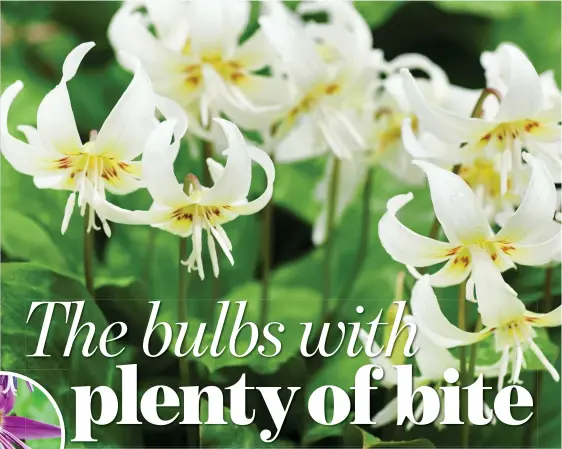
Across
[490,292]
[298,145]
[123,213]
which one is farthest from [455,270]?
[298,145]

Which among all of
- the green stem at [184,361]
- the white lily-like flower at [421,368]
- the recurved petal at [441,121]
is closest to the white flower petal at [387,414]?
the white lily-like flower at [421,368]

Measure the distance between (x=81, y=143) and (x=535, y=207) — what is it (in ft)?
1.72

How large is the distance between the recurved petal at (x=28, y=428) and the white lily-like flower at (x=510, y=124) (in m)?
0.62

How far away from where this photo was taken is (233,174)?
2.79ft

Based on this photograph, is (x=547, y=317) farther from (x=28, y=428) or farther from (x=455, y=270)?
(x=28, y=428)

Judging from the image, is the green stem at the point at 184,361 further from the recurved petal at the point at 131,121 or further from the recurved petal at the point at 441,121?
Result: the recurved petal at the point at 441,121

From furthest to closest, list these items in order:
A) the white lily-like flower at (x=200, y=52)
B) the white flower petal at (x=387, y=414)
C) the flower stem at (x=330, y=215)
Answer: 1. the flower stem at (x=330, y=215)
2. the white lily-like flower at (x=200, y=52)
3. the white flower petal at (x=387, y=414)

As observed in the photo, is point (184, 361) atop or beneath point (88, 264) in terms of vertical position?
beneath

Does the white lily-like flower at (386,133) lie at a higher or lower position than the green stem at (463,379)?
higher

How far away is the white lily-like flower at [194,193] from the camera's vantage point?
32.6 inches

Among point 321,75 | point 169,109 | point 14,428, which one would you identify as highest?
point 321,75

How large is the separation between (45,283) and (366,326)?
1.46 ft

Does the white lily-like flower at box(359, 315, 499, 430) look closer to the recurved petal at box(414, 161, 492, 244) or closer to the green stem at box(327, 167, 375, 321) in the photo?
the recurved petal at box(414, 161, 492, 244)

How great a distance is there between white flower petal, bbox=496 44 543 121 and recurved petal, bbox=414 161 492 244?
180mm
